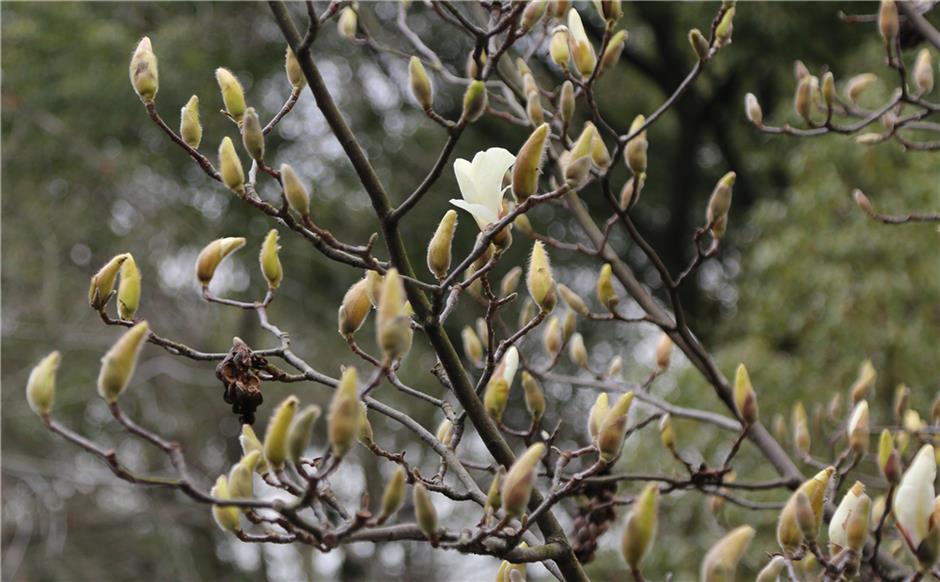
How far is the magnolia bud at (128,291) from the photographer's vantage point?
31.1 inches

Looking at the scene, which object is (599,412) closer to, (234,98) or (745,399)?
(745,399)

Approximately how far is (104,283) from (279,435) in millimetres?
272

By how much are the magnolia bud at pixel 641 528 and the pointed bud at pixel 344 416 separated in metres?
0.16

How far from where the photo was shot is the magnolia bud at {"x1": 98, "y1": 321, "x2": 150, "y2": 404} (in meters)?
0.62

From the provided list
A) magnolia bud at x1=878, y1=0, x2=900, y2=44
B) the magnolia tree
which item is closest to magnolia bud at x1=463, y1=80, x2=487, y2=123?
the magnolia tree

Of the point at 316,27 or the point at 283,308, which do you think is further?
the point at 283,308

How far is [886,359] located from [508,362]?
2700 mm

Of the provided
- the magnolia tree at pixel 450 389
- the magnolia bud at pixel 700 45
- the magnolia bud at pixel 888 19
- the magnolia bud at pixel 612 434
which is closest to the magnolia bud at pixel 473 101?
the magnolia tree at pixel 450 389

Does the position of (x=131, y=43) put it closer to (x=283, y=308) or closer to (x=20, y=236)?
(x=20, y=236)

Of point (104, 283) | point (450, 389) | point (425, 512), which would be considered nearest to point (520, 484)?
point (425, 512)

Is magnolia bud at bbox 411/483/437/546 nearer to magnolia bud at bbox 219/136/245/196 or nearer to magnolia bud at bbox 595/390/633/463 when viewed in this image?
magnolia bud at bbox 595/390/633/463

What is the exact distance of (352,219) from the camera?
5168 mm

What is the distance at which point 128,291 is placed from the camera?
79cm

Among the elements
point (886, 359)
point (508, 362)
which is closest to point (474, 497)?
point (508, 362)
